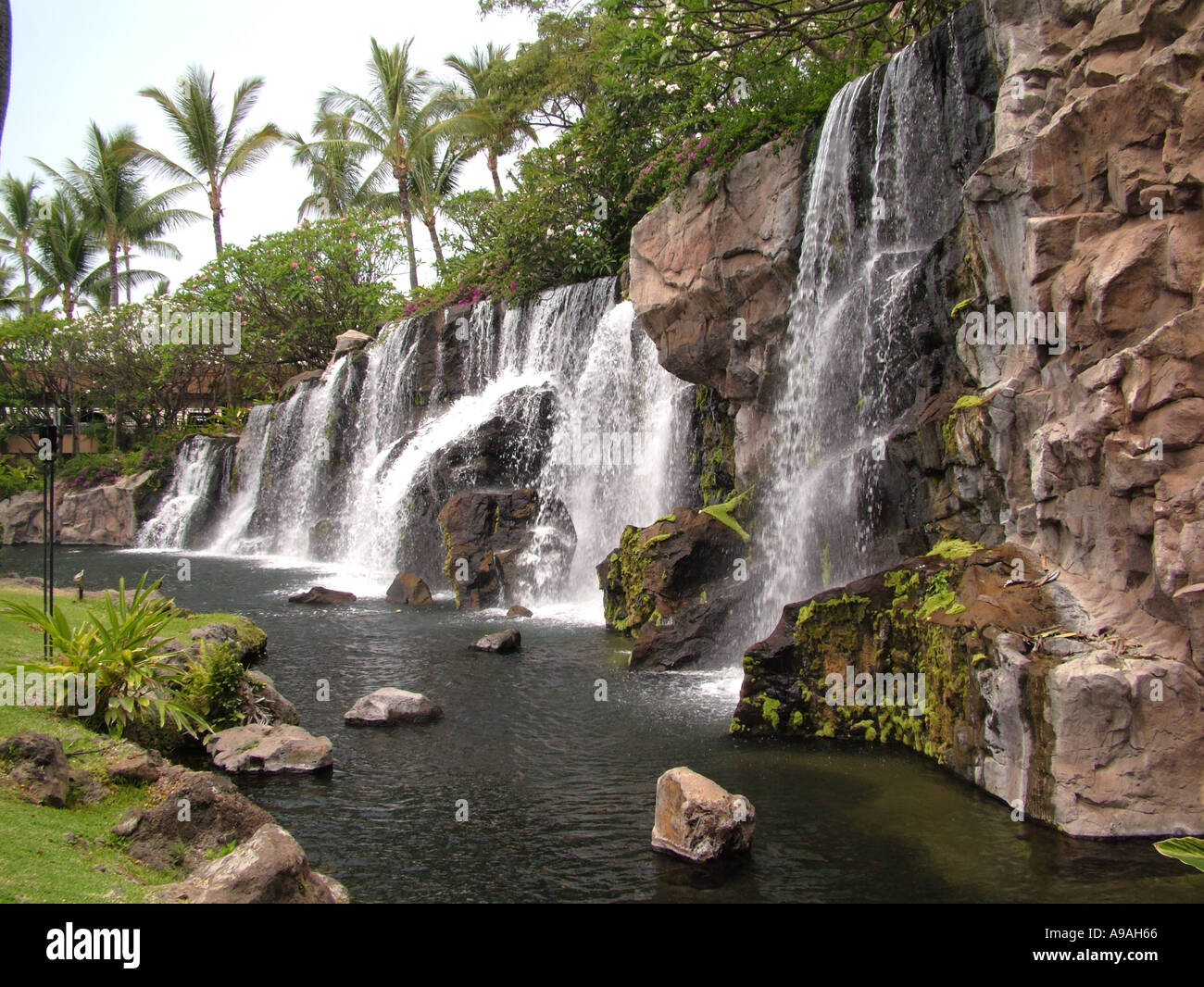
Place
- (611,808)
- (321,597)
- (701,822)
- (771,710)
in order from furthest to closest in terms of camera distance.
Result: 1. (321,597)
2. (771,710)
3. (611,808)
4. (701,822)

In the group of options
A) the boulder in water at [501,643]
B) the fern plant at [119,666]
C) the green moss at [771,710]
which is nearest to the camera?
→ the fern plant at [119,666]

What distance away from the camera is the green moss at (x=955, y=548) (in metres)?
9.23

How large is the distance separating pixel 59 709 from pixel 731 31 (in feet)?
39.1

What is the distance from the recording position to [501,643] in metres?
13.6

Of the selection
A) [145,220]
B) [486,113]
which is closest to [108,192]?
[145,220]

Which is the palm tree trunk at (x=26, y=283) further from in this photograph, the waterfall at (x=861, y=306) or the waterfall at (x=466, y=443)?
the waterfall at (x=861, y=306)

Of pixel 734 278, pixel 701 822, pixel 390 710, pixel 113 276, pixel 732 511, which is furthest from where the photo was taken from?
pixel 113 276

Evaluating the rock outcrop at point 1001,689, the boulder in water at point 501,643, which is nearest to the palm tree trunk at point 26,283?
the boulder in water at point 501,643

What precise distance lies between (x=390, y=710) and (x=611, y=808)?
3378 millimetres

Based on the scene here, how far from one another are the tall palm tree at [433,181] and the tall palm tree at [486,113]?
0.83m

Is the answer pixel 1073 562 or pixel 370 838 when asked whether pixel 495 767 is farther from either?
pixel 1073 562

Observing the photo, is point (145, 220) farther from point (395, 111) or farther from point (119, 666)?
point (119, 666)

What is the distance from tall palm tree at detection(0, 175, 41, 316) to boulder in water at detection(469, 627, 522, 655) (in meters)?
43.3

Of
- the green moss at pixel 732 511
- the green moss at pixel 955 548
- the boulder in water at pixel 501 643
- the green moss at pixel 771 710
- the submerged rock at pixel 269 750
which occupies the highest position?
the green moss at pixel 732 511
